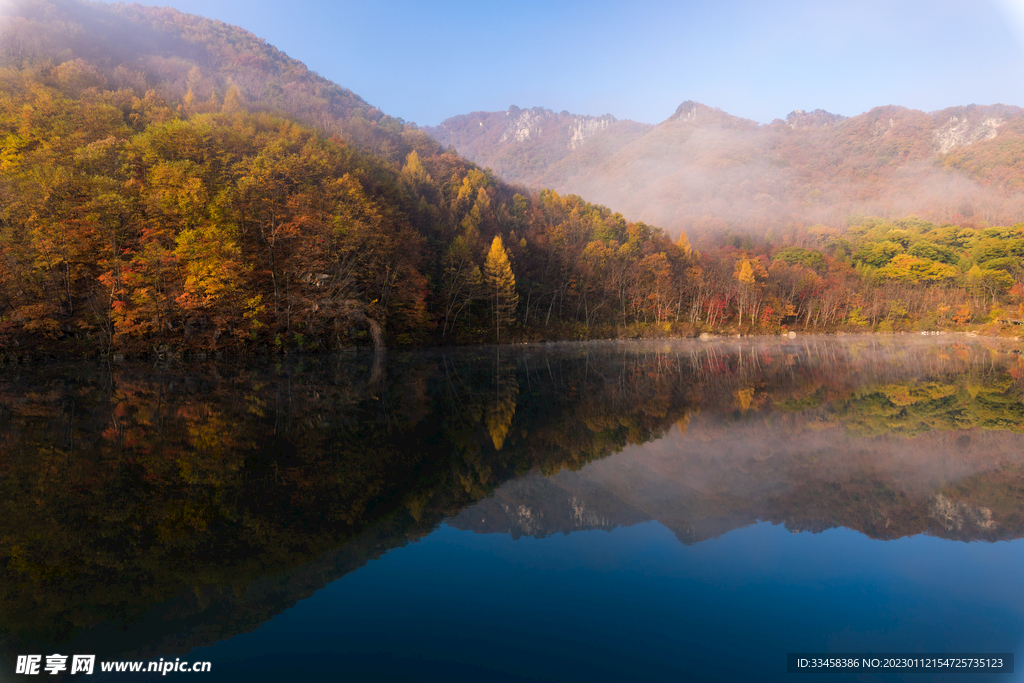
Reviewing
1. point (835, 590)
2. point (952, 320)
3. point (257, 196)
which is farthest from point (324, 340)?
point (952, 320)

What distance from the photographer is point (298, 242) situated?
37875 mm

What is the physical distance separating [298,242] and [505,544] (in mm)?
37324

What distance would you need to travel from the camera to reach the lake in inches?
150

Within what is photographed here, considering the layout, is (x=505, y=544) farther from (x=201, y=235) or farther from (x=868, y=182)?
(x=868, y=182)

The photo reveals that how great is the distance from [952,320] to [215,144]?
94.3 metres

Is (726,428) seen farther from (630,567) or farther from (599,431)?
(630,567)

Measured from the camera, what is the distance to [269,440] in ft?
32.3

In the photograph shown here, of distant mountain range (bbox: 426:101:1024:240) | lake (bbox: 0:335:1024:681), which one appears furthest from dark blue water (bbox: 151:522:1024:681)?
distant mountain range (bbox: 426:101:1024:240)

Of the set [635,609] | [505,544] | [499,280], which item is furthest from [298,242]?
[635,609]

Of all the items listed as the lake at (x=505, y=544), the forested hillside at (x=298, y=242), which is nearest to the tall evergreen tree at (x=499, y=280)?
the forested hillside at (x=298, y=242)

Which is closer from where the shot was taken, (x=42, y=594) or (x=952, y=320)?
(x=42, y=594)

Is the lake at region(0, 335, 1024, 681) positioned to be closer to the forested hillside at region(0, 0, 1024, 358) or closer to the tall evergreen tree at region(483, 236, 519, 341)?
the forested hillside at region(0, 0, 1024, 358)

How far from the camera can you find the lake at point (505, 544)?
150 inches

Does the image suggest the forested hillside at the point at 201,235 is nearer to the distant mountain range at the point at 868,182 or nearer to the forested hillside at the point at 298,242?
the forested hillside at the point at 298,242
